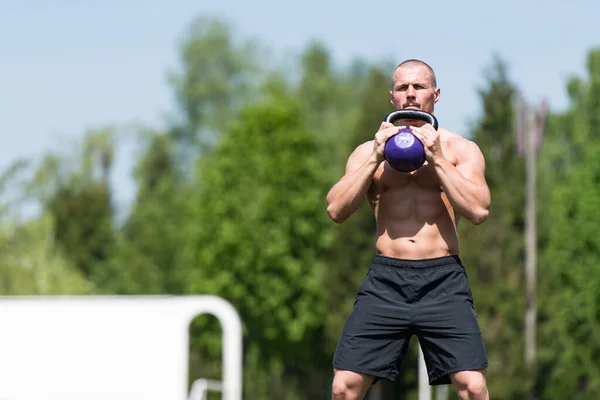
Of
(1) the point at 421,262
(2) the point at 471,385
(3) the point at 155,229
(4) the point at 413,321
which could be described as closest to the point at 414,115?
(1) the point at 421,262

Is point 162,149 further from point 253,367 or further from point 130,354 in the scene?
point 130,354

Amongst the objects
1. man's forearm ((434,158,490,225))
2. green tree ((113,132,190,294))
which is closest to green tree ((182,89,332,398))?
green tree ((113,132,190,294))

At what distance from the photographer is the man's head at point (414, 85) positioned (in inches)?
255

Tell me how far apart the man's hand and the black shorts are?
2.04 ft

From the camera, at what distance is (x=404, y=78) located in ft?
21.3

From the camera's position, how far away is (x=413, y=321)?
21.1ft

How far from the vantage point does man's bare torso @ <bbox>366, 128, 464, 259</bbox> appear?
6.51 m

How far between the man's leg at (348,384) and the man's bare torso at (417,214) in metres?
0.67

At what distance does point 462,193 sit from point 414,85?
2.17 feet

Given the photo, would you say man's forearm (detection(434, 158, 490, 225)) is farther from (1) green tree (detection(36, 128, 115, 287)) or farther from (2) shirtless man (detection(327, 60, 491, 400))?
(1) green tree (detection(36, 128, 115, 287))

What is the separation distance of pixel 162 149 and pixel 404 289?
194 feet

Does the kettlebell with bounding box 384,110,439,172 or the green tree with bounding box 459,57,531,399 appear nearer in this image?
the kettlebell with bounding box 384,110,439,172

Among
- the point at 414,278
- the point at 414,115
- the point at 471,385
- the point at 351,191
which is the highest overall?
the point at 414,115

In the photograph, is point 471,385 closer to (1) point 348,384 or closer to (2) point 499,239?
(1) point 348,384
